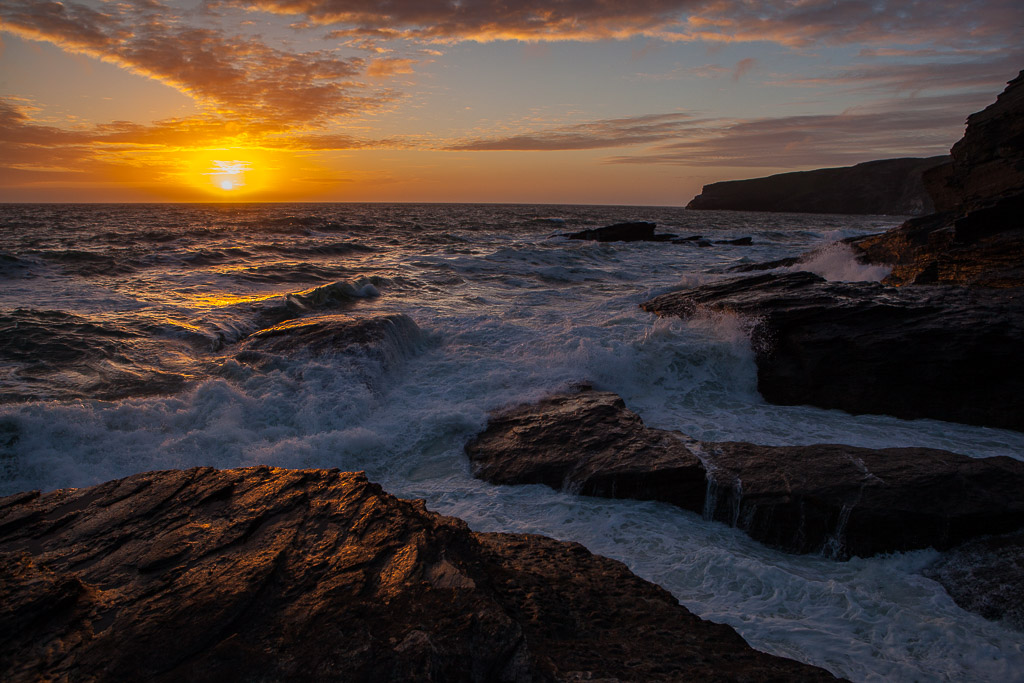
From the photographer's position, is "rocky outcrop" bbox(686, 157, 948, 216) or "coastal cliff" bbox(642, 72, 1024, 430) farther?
"rocky outcrop" bbox(686, 157, 948, 216)

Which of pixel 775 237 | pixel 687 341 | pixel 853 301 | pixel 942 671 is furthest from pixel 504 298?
pixel 775 237

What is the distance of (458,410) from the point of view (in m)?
7.04

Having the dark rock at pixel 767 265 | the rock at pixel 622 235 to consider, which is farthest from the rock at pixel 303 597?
the rock at pixel 622 235

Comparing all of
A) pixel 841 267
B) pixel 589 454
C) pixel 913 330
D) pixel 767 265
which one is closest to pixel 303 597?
pixel 589 454

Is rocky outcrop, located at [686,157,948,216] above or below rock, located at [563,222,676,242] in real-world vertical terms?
above

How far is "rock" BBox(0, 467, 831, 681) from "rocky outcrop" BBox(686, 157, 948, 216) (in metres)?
107

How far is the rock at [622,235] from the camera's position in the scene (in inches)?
1307

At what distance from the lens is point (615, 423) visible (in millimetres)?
5867

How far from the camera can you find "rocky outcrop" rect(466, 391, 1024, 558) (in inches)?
156

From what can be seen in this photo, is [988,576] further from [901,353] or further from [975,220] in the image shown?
[975,220]

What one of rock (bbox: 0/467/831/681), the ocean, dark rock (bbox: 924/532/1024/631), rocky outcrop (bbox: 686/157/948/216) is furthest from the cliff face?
rocky outcrop (bbox: 686/157/948/216)

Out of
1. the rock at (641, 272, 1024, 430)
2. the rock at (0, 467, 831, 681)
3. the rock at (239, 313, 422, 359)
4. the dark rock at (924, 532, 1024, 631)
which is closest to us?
the rock at (0, 467, 831, 681)

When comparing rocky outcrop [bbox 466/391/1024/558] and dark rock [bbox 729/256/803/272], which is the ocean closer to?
rocky outcrop [bbox 466/391/1024/558]

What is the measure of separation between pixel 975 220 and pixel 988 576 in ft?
29.9
